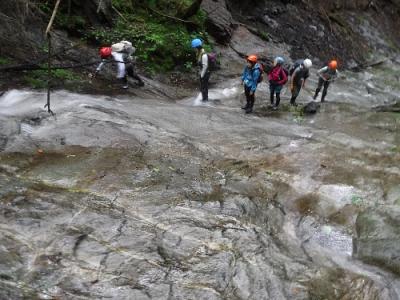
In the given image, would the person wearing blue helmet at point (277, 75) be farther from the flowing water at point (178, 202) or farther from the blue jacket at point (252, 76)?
the flowing water at point (178, 202)

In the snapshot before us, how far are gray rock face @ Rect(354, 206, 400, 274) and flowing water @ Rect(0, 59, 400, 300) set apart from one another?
18cm

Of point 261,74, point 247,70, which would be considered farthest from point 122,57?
point 261,74

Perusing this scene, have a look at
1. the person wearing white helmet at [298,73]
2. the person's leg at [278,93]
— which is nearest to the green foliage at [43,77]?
the person's leg at [278,93]

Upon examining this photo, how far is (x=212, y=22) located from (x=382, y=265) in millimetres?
11525

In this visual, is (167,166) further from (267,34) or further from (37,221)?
(267,34)

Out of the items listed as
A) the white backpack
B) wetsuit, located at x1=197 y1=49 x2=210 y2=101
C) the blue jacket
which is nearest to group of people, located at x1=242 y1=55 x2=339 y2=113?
the blue jacket

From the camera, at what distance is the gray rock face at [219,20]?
52.4ft

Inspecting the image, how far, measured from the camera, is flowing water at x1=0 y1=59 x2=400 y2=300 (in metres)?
5.29

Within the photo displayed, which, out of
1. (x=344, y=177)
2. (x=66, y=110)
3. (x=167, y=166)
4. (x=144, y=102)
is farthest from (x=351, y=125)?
(x=66, y=110)

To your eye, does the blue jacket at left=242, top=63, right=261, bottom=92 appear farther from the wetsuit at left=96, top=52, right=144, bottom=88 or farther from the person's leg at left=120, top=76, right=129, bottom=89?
the person's leg at left=120, top=76, right=129, bottom=89

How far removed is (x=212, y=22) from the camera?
1603 cm

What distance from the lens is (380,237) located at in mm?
6785

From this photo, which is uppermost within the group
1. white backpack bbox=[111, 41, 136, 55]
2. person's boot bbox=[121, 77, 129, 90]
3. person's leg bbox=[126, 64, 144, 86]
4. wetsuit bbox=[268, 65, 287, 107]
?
white backpack bbox=[111, 41, 136, 55]

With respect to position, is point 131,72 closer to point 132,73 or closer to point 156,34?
point 132,73
